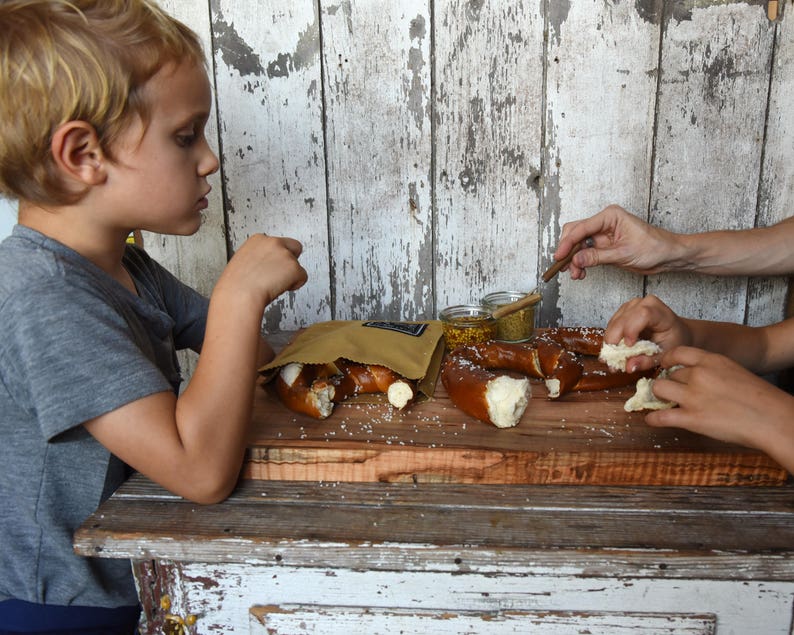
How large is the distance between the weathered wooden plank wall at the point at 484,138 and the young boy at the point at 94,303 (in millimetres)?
511

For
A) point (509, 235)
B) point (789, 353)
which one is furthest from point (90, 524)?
point (789, 353)

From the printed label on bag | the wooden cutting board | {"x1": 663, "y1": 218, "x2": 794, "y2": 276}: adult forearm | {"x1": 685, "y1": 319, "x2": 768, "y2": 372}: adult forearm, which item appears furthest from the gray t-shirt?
{"x1": 663, "y1": 218, "x2": 794, "y2": 276}: adult forearm

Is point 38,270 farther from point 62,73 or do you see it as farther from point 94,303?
point 62,73

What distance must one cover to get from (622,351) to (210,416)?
0.69 m

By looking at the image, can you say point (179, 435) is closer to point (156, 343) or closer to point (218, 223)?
point (156, 343)

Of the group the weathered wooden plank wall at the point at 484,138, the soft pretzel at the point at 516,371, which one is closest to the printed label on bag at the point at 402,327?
the soft pretzel at the point at 516,371

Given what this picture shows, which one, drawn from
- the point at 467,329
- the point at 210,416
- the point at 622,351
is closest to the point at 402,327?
the point at 467,329

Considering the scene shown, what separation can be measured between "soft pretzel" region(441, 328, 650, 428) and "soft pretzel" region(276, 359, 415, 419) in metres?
0.09

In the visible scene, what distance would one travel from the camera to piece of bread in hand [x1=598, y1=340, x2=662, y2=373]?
116 centimetres

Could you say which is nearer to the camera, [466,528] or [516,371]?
[466,528]

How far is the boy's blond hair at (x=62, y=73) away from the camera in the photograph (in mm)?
915

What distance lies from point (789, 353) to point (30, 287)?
128 cm

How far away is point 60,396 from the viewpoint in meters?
0.86

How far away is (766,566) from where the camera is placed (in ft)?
2.63
